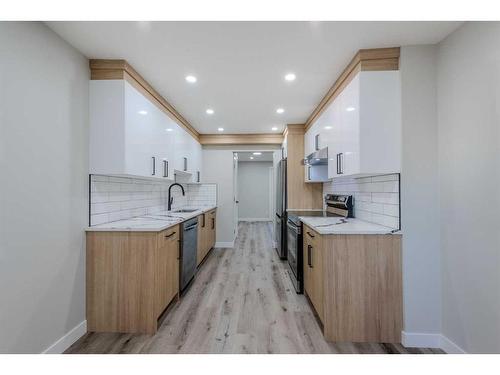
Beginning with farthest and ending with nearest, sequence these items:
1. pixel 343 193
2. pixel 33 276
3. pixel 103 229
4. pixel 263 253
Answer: pixel 263 253 < pixel 343 193 < pixel 103 229 < pixel 33 276

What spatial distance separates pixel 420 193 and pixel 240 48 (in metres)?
1.87

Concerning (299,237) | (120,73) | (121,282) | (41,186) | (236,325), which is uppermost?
(120,73)

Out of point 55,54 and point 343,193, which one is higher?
point 55,54

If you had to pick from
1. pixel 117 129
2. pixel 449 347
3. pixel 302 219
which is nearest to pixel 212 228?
pixel 302 219

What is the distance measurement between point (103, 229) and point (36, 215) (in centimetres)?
50

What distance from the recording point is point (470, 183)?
5.18ft

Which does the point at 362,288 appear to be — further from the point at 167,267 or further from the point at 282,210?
the point at 282,210

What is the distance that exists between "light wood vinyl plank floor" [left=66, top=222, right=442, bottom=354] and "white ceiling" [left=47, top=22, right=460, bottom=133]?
2.41 meters

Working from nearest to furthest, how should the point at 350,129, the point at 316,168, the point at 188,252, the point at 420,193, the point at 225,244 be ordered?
1. the point at 420,193
2. the point at 350,129
3. the point at 188,252
4. the point at 316,168
5. the point at 225,244

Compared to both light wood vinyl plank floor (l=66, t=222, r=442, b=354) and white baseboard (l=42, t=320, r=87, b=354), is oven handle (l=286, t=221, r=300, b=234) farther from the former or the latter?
white baseboard (l=42, t=320, r=87, b=354)

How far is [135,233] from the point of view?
2010 mm

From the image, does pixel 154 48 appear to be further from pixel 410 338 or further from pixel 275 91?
pixel 410 338

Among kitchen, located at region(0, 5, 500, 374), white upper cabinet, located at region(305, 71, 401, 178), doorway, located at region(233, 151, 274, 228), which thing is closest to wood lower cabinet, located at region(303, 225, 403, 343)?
kitchen, located at region(0, 5, 500, 374)

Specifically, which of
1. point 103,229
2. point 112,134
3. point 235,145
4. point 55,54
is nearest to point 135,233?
point 103,229
